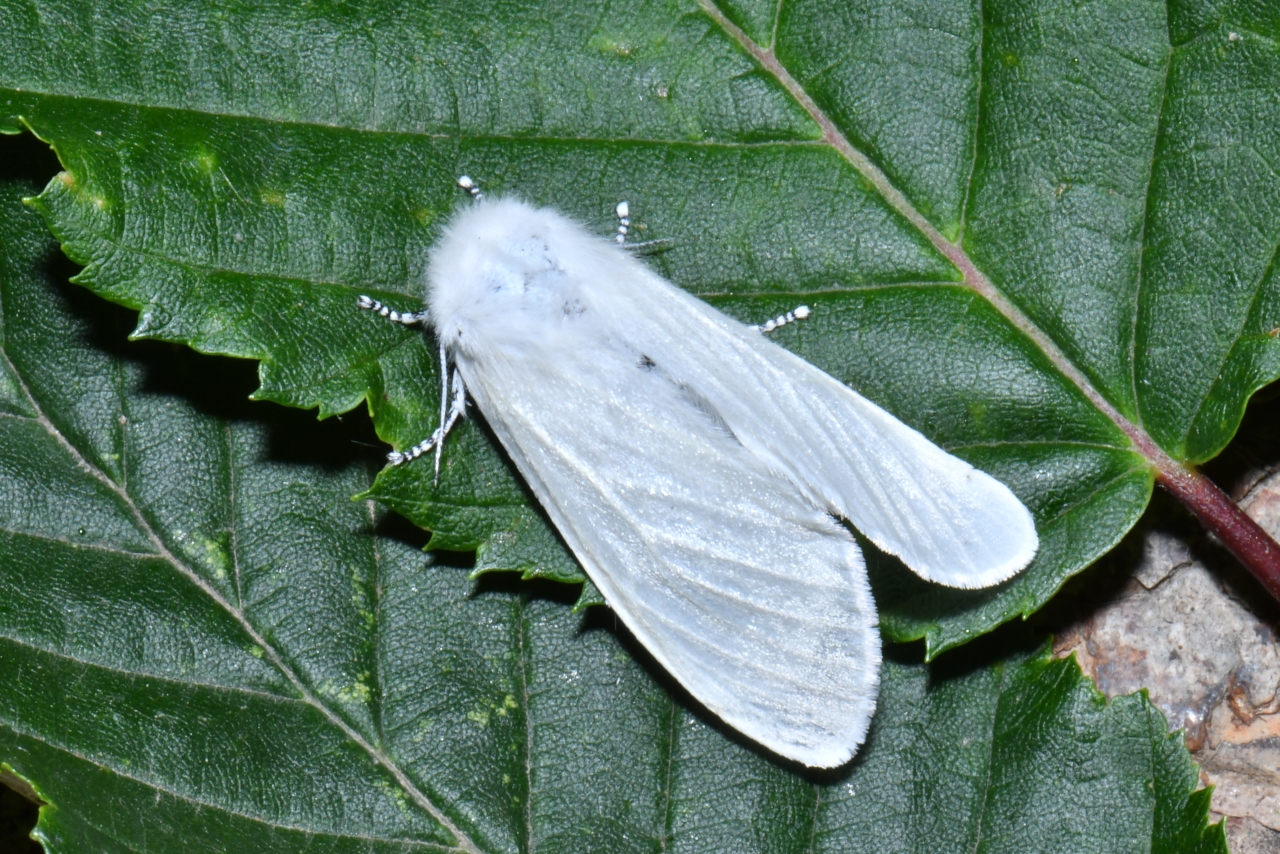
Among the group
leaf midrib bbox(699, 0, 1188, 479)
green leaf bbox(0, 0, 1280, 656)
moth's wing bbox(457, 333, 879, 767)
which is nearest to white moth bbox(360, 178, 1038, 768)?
moth's wing bbox(457, 333, 879, 767)

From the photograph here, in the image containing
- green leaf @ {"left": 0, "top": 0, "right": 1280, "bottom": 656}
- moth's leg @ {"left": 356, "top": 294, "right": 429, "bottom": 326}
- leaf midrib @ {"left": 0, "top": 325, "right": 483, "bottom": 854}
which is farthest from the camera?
leaf midrib @ {"left": 0, "top": 325, "right": 483, "bottom": 854}

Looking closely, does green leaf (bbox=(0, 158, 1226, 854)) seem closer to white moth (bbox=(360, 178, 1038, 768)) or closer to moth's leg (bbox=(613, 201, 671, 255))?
white moth (bbox=(360, 178, 1038, 768))

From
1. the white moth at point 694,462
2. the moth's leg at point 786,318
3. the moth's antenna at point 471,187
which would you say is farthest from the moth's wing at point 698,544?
the moth's antenna at point 471,187

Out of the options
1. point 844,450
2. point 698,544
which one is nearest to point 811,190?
point 844,450

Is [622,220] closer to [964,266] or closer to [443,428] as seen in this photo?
[443,428]

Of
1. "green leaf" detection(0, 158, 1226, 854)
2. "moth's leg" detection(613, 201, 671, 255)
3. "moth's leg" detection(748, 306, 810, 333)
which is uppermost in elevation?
"moth's leg" detection(613, 201, 671, 255)

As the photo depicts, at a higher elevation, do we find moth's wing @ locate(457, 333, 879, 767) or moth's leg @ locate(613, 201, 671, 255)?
moth's leg @ locate(613, 201, 671, 255)
